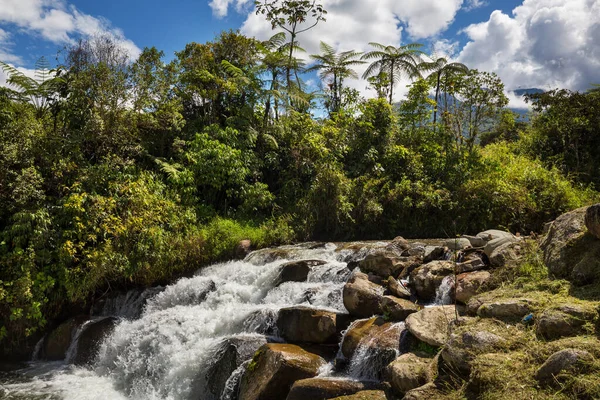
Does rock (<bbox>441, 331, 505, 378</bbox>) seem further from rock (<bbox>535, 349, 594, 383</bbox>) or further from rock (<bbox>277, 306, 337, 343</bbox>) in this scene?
rock (<bbox>277, 306, 337, 343</bbox>)

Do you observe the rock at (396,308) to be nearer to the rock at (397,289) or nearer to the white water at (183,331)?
the rock at (397,289)

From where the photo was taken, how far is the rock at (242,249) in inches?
482

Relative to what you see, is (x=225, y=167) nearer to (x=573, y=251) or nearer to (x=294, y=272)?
(x=294, y=272)

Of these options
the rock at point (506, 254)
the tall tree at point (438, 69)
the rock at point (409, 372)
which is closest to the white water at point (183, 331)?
the rock at point (409, 372)

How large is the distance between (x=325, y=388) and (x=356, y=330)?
1.29m

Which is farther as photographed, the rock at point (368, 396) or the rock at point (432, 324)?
the rock at point (432, 324)

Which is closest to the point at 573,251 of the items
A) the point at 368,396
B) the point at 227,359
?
the point at 368,396

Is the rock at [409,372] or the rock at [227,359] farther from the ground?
the rock at [409,372]

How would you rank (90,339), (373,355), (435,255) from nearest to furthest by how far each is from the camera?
(373,355) < (435,255) < (90,339)

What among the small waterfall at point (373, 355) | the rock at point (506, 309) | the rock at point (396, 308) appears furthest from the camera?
the rock at point (396, 308)

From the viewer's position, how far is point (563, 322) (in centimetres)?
433

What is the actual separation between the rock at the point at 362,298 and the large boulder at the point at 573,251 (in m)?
2.74

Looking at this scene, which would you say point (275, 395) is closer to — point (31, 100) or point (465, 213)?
point (465, 213)

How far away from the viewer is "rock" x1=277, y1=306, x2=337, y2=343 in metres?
7.10
